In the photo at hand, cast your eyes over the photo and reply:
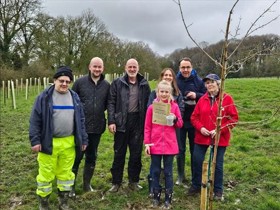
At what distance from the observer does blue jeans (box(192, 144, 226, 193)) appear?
4625 millimetres

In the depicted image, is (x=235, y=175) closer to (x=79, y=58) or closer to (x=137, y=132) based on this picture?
(x=137, y=132)

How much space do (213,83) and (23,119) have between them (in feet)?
31.9

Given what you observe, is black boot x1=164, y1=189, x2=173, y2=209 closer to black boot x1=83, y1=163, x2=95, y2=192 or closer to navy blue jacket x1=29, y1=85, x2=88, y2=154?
black boot x1=83, y1=163, x2=95, y2=192

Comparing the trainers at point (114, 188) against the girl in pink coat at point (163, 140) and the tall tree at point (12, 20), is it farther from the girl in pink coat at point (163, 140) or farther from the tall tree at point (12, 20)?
the tall tree at point (12, 20)

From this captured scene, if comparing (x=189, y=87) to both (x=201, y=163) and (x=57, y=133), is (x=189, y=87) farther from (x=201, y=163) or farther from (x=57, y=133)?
(x=57, y=133)

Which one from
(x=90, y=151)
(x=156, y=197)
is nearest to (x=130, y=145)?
(x=90, y=151)

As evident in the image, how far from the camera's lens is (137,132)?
498 centimetres

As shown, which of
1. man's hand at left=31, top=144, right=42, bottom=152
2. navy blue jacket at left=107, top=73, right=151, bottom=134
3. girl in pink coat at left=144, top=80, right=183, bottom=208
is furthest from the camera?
navy blue jacket at left=107, top=73, right=151, bottom=134

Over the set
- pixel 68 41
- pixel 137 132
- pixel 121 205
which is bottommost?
pixel 121 205

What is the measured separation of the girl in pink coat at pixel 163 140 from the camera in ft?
14.6

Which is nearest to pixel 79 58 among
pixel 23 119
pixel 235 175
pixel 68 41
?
pixel 68 41

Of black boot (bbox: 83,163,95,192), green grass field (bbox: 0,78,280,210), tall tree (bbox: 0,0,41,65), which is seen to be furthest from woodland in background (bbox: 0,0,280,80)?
black boot (bbox: 83,163,95,192)

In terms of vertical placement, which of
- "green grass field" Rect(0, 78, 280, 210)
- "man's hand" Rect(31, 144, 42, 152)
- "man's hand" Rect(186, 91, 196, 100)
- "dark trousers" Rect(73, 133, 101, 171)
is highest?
"man's hand" Rect(186, 91, 196, 100)

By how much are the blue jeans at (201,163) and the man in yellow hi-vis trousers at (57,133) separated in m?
1.71
